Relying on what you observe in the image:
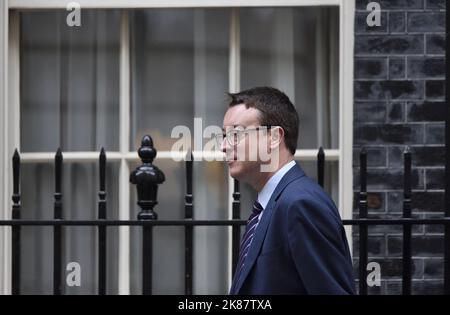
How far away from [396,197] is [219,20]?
1.42m

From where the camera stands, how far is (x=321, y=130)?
18.6 ft

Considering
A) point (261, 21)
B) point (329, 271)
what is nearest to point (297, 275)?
point (329, 271)

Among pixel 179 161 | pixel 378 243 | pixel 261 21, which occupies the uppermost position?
pixel 261 21

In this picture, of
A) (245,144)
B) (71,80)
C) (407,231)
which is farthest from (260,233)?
(71,80)

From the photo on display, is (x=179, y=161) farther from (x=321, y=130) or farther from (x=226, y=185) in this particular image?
(x=321, y=130)

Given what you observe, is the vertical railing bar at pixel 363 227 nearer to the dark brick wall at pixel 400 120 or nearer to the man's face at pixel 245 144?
the dark brick wall at pixel 400 120

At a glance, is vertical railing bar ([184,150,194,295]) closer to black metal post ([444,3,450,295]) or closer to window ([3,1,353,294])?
window ([3,1,353,294])

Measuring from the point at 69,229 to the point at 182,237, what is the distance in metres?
0.65

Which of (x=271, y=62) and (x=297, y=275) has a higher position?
(x=271, y=62)

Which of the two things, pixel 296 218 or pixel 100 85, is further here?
pixel 100 85

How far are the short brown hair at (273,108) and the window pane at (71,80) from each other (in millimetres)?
2371

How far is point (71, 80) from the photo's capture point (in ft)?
18.6

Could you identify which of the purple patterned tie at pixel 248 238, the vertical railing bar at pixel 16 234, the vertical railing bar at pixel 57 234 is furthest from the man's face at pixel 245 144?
the vertical railing bar at pixel 16 234

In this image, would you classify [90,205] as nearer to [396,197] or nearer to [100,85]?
[100,85]
